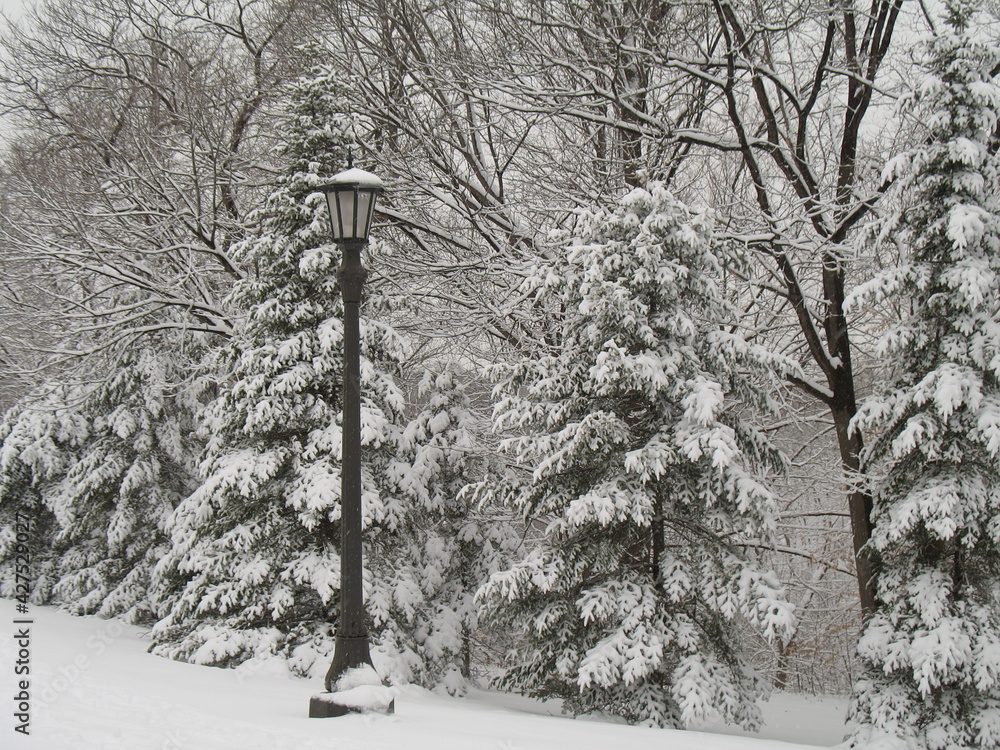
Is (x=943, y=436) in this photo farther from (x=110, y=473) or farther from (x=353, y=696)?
(x=110, y=473)

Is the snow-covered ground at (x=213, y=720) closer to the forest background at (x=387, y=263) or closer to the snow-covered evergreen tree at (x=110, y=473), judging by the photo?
the forest background at (x=387, y=263)

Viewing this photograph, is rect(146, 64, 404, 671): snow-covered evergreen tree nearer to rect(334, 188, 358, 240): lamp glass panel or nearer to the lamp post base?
the lamp post base

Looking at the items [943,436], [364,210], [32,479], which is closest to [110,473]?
[32,479]

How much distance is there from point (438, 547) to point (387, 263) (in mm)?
4814

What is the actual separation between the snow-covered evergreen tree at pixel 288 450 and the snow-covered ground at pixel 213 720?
62.3 inches

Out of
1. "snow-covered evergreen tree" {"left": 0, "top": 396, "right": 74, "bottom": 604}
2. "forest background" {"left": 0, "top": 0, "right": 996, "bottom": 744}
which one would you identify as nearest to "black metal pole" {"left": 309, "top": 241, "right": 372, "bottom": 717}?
"forest background" {"left": 0, "top": 0, "right": 996, "bottom": 744}

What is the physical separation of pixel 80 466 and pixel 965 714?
14883 mm

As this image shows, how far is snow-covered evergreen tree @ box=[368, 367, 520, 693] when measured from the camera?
11711mm

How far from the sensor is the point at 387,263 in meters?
13.7

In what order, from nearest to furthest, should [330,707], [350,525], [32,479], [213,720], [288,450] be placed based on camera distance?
[213,720], [330,707], [350,525], [288,450], [32,479]

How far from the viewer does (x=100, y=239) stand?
15.6 meters

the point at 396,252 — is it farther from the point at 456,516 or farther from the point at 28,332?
the point at 28,332

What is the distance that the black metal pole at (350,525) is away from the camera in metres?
6.42

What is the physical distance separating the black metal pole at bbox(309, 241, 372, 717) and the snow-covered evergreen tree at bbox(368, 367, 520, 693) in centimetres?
480
